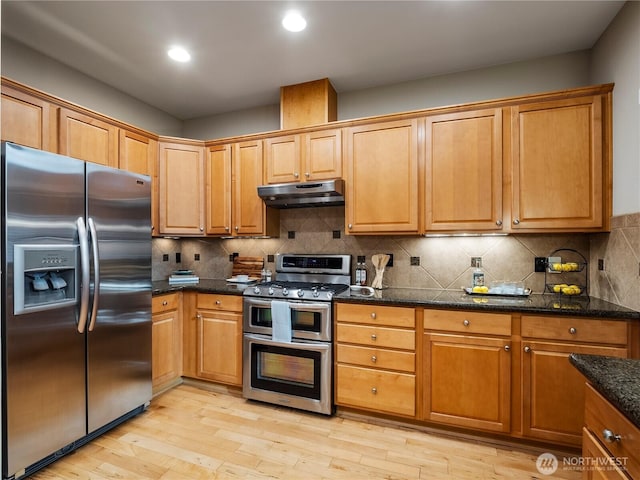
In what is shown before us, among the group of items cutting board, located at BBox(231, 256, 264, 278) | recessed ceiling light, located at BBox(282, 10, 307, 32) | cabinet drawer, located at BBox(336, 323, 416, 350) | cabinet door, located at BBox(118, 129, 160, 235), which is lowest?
Result: cabinet drawer, located at BBox(336, 323, 416, 350)

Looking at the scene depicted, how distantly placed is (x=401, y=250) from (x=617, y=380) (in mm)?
1999

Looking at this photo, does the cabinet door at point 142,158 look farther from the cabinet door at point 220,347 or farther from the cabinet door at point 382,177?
the cabinet door at point 382,177

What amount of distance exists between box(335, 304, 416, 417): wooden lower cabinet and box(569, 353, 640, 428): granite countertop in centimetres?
120

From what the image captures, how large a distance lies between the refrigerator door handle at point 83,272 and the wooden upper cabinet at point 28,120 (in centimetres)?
70

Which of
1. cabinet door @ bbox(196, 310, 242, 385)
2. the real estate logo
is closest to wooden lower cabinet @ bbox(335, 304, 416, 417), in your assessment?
the real estate logo

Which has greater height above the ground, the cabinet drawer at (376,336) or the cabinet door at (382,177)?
the cabinet door at (382,177)

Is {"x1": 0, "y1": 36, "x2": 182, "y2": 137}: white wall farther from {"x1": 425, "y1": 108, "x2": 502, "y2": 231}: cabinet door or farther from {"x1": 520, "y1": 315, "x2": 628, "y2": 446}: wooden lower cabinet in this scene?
{"x1": 520, "y1": 315, "x2": 628, "y2": 446}: wooden lower cabinet

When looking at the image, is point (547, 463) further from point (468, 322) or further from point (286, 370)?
point (286, 370)

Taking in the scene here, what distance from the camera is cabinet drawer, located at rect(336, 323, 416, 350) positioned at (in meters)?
2.30

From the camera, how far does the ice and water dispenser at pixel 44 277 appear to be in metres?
1.73

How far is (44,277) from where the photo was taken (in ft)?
6.13

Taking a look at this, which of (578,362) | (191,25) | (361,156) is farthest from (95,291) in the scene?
(578,362)

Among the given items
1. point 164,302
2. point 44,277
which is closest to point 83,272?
point 44,277

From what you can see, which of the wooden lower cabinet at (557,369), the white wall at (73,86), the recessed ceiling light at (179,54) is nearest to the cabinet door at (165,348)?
the white wall at (73,86)
